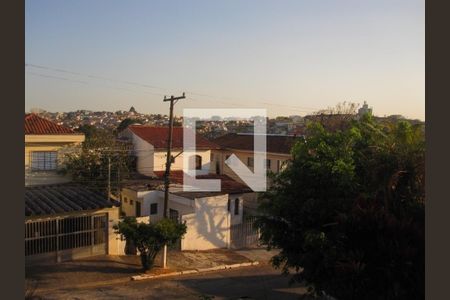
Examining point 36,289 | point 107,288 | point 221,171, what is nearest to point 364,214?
point 107,288

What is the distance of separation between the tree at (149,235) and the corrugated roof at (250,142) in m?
14.9

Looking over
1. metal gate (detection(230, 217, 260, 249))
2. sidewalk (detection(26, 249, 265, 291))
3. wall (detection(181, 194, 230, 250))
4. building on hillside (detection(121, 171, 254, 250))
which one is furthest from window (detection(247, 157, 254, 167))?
sidewalk (detection(26, 249, 265, 291))

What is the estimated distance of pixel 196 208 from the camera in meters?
19.0

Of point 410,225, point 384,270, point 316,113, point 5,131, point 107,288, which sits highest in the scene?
point 316,113

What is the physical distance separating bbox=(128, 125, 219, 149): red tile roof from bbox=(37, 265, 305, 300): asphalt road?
14.6 meters

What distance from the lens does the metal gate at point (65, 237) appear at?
14359 mm

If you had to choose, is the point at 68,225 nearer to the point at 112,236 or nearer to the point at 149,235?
the point at 112,236

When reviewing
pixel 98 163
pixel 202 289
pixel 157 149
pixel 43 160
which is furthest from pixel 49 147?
pixel 202 289

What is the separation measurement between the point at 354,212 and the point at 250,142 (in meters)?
24.9

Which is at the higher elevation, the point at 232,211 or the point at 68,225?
the point at 68,225

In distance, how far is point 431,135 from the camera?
9.57 ft

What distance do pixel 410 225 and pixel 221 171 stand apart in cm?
2582

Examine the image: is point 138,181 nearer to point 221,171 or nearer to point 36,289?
point 221,171

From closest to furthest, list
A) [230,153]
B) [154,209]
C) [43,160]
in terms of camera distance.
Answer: [43,160]
[154,209]
[230,153]
